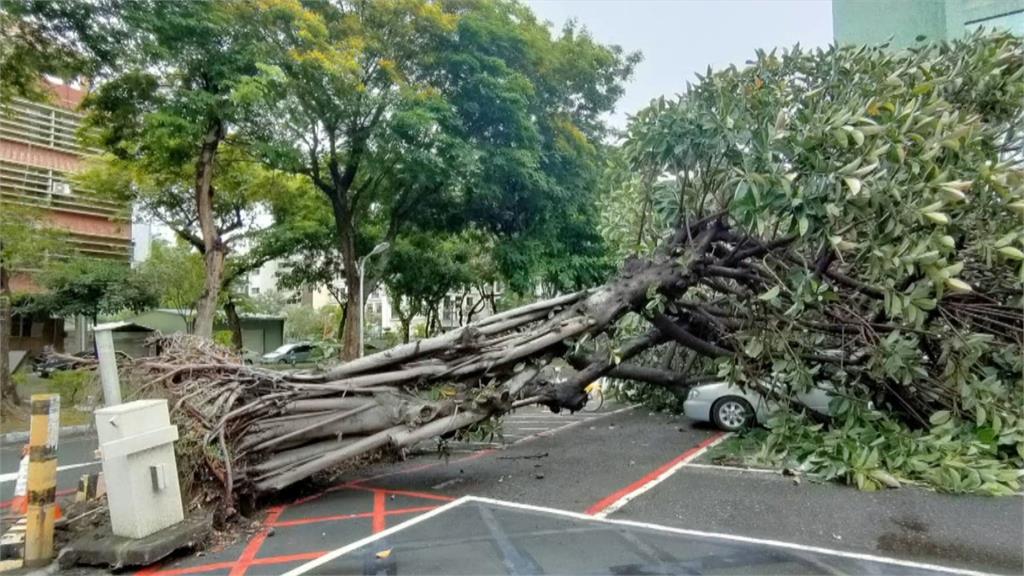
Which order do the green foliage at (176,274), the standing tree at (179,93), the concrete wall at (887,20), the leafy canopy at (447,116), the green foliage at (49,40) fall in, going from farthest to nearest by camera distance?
the green foliage at (176,274)
the concrete wall at (887,20)
the leafy canopy at (447,116)
the standing tree at (179,93)
the green foliage at (49,40)

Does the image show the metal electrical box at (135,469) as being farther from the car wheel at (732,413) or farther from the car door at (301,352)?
the car door at (301,352)

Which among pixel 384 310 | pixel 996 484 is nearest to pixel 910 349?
pixel 996 484

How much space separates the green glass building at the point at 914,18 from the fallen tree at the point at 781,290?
642 centimetres

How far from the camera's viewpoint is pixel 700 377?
9250 mm

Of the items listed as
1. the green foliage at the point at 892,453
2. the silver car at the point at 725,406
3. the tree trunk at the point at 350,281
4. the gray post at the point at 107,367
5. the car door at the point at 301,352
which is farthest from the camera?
the car door at the point at 301,352

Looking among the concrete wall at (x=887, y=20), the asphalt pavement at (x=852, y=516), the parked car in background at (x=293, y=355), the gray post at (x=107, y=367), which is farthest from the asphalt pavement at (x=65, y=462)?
the parked car in background at (x=293, y=355)

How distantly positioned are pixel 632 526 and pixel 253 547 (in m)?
3.10

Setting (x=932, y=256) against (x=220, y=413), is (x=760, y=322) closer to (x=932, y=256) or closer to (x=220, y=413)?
(x=932, y=256)

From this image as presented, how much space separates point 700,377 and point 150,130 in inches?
409

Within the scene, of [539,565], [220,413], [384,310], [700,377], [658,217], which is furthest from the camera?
[384,310]

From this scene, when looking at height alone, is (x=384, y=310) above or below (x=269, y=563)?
above

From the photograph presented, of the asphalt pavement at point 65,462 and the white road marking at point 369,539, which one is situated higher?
the asphalt pavement at point 65,462

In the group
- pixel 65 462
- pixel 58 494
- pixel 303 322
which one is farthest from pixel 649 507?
pixel 303 322

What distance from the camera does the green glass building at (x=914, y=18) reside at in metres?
11.4
